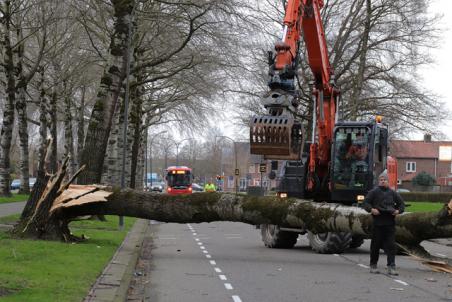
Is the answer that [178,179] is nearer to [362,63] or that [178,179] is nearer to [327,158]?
[362,63]

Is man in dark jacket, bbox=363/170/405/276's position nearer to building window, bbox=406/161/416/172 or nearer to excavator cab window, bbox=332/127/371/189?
excavator cab window, bbox=332/127/371/189

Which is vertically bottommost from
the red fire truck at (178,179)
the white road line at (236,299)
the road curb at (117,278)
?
the white road line at (236,299)

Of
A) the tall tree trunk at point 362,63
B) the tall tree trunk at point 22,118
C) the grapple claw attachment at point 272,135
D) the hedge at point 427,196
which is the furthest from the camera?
the hedge at point 427,196

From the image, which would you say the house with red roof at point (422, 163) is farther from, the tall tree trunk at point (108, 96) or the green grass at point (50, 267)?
the green grass at point (50, 267)

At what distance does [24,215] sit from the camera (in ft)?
54.7

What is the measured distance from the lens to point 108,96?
23.3 meters

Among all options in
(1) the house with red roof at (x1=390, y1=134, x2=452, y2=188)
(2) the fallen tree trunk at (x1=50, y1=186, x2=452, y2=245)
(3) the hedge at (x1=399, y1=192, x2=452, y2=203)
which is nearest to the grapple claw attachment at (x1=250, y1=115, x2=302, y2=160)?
(2) the fallen tree trunk at (x1=50, y1=186, x2=452, y2=245)

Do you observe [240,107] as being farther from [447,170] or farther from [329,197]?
[447,170]

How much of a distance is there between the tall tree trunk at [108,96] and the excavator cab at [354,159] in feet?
25.0

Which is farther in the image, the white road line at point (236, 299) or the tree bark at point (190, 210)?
the tree bark at point (190, 210)

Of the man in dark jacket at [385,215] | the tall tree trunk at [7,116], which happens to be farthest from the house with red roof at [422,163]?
the man in dark jacket at [385,215]

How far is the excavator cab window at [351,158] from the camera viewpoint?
1925 centimetres

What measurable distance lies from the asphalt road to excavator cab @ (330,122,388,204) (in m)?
1.63

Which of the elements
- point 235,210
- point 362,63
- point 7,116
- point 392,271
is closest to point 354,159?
point 235,210
